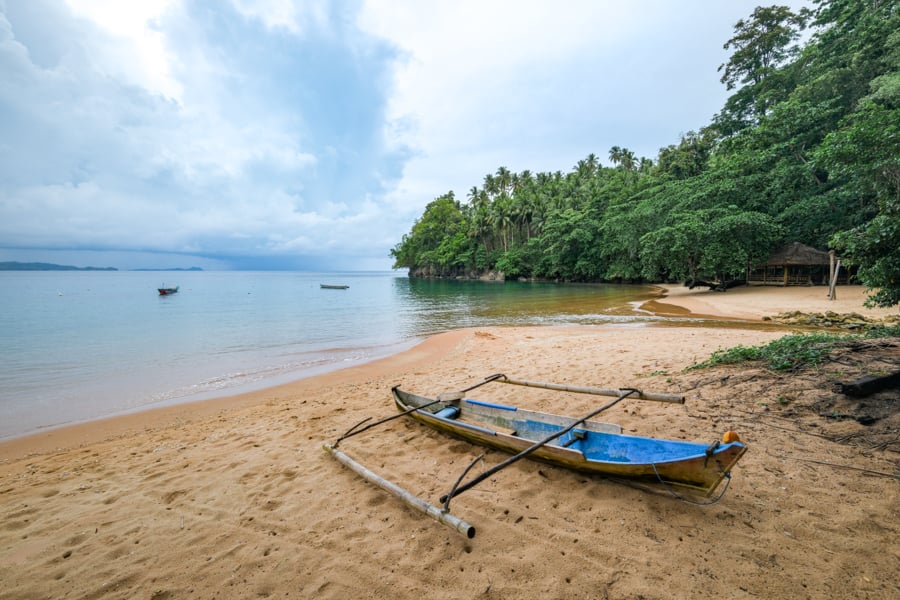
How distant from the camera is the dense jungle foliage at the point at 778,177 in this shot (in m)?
13.3

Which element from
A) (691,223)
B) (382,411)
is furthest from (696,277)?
(382,411)

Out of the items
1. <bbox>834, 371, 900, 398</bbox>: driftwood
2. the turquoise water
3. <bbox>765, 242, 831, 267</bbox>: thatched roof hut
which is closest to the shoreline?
the turquoise water

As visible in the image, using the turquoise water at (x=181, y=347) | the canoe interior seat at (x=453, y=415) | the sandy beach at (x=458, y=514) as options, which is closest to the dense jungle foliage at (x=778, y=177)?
the sandy beach at (x=458, y=514)

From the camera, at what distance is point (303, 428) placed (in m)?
6.05

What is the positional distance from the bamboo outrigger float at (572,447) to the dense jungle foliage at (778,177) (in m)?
5.14

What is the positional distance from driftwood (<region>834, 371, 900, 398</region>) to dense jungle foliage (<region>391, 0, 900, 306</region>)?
197 centimetres

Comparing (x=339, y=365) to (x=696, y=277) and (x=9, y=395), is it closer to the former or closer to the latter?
(x=9, y=395)

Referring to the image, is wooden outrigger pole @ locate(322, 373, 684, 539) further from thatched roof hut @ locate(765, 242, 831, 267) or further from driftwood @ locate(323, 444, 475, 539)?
thatched roof hut @ locate(765, 242, 831, 267)

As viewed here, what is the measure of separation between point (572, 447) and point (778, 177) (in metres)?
31.5

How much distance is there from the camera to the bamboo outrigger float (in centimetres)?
293

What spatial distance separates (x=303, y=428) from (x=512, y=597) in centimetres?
456

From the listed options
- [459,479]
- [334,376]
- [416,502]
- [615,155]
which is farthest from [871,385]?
[615,155]

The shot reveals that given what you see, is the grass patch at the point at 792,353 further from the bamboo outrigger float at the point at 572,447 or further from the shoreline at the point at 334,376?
the shoreline at the point at 334,376

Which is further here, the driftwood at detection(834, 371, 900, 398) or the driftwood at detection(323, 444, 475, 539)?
the driftwood at detection(834, 371, 900, 398)
